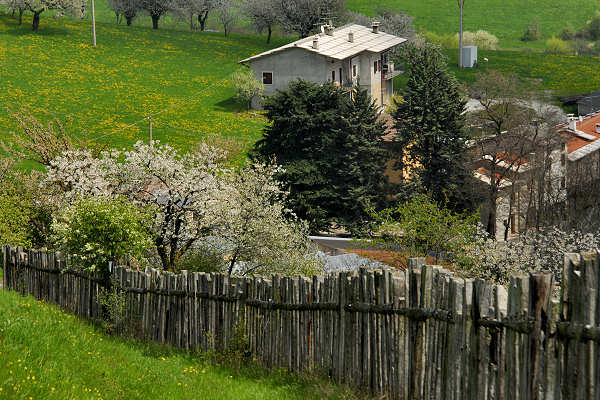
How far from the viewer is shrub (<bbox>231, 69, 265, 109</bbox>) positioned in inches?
3140

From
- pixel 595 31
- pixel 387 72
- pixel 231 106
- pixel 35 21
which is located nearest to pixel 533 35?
pixel 595 31

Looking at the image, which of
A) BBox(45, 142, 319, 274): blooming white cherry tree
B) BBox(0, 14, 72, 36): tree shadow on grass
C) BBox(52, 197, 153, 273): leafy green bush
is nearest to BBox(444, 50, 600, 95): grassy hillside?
BBox(0, 14, 72, 36): tree shadow on grass

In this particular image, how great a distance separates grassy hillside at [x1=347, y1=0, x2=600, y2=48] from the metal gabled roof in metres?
51.5

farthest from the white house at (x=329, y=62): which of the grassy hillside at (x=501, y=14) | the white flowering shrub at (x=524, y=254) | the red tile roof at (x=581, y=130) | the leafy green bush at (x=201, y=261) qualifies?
the grassy hillside at (x=501, y=14)

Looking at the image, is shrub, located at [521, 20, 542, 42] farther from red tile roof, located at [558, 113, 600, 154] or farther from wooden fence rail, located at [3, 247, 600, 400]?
Answer: wooden fence rail, located at [3, 247, 600, 400]

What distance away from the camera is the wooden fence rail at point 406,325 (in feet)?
29.0

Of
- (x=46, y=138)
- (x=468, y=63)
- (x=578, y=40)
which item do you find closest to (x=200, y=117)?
(x=46, y=138)

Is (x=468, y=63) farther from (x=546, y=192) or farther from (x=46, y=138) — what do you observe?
(x=46, y=138)

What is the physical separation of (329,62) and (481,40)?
2564 inches

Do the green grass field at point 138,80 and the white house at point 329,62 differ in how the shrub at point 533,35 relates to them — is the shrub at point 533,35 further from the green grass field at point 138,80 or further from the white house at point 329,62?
the white house at point 329,62

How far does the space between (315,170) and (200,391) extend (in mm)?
40415

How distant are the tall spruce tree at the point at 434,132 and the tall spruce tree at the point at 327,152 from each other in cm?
208

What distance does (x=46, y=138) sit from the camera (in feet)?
118

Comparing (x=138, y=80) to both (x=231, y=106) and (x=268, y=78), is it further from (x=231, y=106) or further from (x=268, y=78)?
(x=268, y=78)
